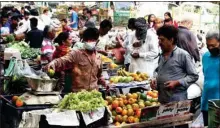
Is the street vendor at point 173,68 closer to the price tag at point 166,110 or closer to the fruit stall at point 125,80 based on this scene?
the price tag at point 166,110

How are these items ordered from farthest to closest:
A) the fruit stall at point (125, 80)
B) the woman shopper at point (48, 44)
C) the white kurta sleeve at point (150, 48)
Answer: the woman shopper at point (48, 44) < the white kurta sleeve at point (150, 48) < the fruit stall at point (125, 80)

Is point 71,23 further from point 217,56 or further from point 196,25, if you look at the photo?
point 217,56

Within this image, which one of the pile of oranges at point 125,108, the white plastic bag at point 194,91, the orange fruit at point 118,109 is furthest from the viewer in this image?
the white plastic bag at point 194,91

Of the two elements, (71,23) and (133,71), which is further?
(71,23)

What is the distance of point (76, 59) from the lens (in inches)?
219

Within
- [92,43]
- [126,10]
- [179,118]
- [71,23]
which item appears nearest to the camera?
[179,118]

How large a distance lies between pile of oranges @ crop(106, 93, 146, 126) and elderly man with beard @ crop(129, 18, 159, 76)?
138 centimetres

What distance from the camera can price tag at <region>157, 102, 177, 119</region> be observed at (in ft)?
15.2

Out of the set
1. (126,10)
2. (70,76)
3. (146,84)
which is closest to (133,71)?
(146,84)

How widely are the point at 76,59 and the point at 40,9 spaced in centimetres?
1711

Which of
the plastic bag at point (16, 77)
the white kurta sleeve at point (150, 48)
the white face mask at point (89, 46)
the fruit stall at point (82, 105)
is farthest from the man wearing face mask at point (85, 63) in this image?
the white kurta sleeve at point (150, 48)

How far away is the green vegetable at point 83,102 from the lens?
4.72m

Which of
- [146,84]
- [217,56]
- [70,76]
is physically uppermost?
[217,56]

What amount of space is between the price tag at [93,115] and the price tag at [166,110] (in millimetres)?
602
